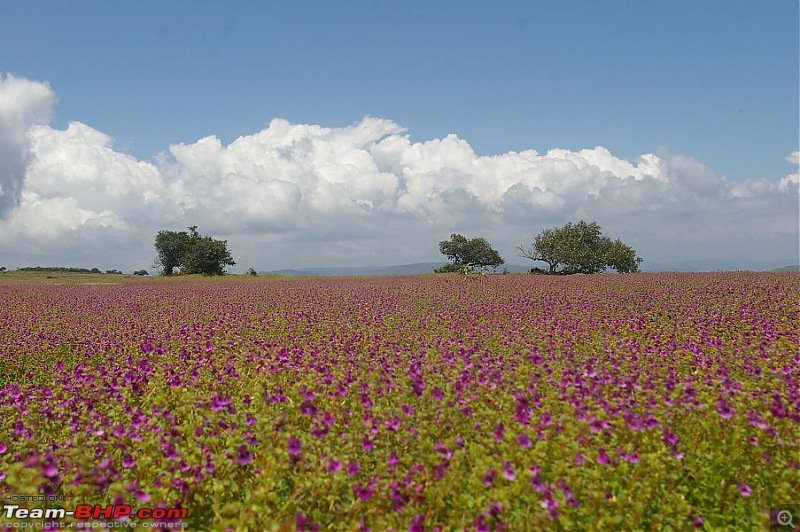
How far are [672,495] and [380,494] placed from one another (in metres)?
1.77

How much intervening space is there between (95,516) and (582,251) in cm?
5411

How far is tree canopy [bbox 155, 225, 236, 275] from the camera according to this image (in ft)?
235

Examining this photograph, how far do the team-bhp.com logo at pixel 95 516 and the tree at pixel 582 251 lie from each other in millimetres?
50512

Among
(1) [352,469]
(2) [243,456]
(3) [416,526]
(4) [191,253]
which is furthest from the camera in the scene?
(4) [191,253]

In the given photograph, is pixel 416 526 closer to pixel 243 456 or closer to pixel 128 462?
pixel 243 456

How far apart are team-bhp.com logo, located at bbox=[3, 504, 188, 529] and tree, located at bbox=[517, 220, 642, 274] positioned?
50512mm

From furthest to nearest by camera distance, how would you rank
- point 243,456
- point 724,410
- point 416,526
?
point 724,410, point 243,456, point 416,526

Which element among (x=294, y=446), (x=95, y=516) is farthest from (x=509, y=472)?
(x=95, y=516)

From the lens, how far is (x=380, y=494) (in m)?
3.25

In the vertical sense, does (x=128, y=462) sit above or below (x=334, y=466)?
below

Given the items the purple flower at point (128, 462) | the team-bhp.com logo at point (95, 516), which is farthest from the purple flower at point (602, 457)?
the purple flower at point (128, 462)

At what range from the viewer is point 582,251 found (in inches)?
2100

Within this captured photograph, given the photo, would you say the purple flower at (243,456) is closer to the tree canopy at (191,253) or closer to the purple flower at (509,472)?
the purple flower at (509,472)

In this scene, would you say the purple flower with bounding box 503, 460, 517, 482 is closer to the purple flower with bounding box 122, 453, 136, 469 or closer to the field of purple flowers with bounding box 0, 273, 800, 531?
the field of purple flowers with bounding box 0, 273, 800, 531
